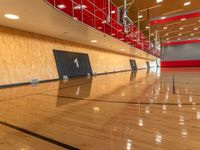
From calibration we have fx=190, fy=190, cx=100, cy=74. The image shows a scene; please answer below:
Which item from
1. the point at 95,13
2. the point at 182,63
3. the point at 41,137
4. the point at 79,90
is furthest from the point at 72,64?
the point at 182,63

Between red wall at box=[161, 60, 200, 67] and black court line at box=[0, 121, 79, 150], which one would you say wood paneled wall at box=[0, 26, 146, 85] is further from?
red wall at box=[161, 60, 200, 67]

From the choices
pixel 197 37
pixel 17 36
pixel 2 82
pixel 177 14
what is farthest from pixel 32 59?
pixel 197 37

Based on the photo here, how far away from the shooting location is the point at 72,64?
8539 millimetres

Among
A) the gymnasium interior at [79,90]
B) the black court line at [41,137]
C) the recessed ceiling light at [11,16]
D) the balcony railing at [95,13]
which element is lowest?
the black court line at [41,137]

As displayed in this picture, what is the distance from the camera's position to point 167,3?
11586mm

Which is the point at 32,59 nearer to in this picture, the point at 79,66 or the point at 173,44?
the point at 79,66

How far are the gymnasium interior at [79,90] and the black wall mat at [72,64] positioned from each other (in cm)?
4

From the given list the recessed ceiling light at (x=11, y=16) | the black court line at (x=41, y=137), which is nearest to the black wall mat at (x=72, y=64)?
the recessed ceiling light at (x=11, y=16)

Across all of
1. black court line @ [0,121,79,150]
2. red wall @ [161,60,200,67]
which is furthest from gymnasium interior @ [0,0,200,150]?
red wall @ [161,60,200,67]

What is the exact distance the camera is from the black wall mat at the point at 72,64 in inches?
302

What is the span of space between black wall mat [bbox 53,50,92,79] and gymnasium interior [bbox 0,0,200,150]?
0.04 meters

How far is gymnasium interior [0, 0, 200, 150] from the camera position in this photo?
1.46 m

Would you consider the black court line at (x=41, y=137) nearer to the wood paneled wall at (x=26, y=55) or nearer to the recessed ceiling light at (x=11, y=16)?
the recessed ceiling light at (x=11, y=16)

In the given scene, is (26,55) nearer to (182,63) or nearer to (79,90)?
(79,90)
